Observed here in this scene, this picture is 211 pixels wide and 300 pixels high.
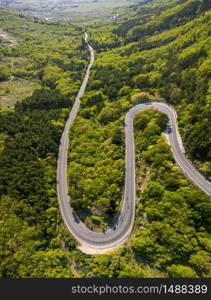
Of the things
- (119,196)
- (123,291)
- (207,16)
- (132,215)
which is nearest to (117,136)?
(119,196)

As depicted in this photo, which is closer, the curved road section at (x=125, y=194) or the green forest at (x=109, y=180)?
the green forest at (x=109, y=180)

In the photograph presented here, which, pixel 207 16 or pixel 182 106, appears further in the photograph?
pixel 207 16

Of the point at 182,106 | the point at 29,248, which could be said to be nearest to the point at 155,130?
the point at 182,106

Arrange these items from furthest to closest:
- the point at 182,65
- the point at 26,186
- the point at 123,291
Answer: the point at 182,65
the point at 26,186
the point at 123,291

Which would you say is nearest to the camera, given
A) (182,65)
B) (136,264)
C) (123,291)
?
(123,291)

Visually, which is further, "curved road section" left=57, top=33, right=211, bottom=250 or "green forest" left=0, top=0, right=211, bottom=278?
"curved road section" left=57, top=33, right=211, bottom=250

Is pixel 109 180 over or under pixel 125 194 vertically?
over

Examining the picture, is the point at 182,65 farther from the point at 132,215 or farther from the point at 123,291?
the point at 123,291

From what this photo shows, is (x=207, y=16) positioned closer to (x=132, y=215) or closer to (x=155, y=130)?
(x=155, y=130)

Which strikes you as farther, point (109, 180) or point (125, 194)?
point (109, 180)

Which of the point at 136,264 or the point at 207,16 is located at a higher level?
the point at 207,16

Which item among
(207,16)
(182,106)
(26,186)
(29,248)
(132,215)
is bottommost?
(29,248)
